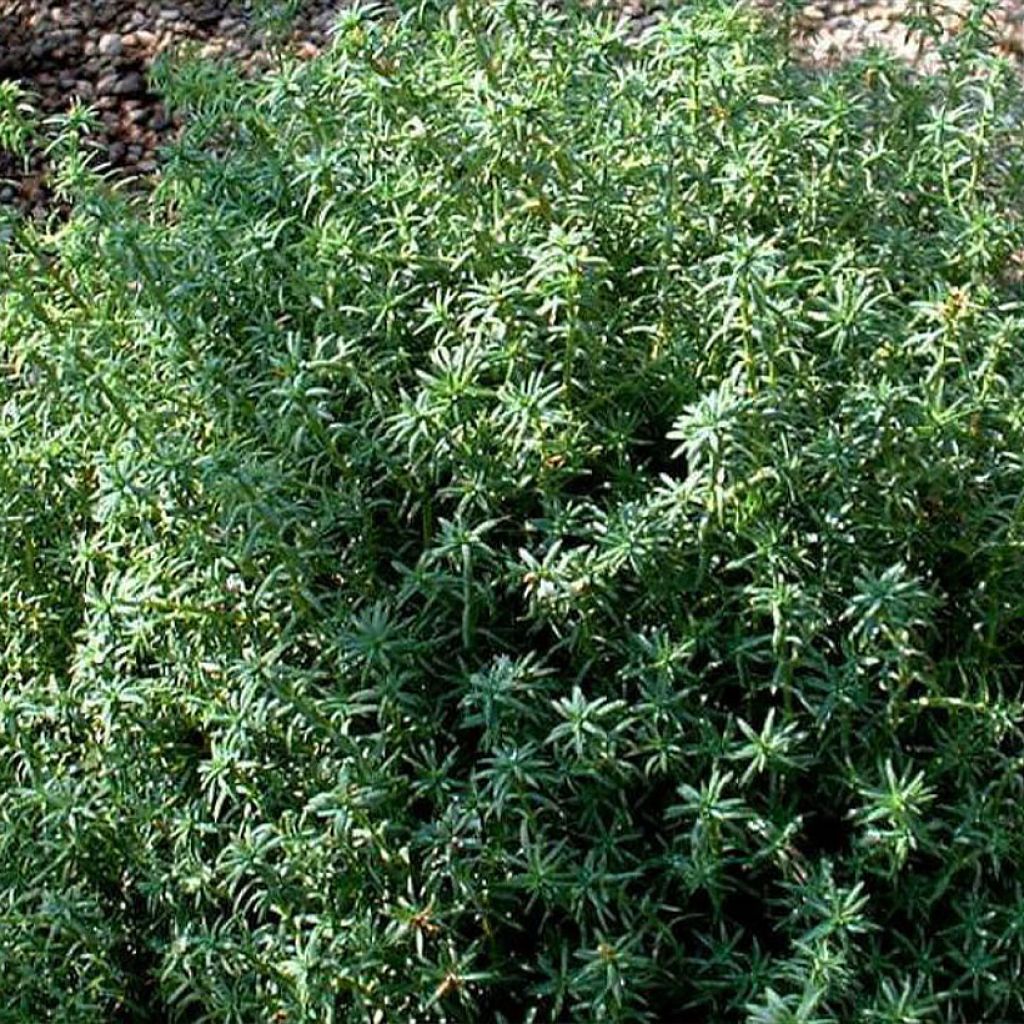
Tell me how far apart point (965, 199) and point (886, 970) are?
1.20m

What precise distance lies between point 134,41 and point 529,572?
344 cm

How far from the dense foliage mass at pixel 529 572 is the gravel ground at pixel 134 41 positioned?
2044 millimetres

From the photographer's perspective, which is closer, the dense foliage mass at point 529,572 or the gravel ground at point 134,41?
the dense foliage mass at point 529,572

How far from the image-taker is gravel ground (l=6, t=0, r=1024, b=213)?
4.95m

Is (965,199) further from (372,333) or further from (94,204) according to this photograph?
(94,204)

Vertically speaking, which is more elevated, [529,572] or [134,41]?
[529,572]

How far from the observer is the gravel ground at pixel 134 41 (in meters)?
4.95

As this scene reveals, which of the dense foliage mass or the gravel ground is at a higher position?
the dense foliage mass

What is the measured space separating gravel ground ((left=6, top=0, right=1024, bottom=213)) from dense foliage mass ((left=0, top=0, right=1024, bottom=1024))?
80.5 inches

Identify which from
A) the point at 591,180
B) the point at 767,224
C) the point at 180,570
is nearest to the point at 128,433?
the point at 180,570

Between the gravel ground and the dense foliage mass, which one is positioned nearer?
the dense foliage mass

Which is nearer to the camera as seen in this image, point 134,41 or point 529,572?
point 529,572

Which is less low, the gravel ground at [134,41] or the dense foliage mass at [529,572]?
the dense foliage mass at [529,572]

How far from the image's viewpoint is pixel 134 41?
5.39 meters
